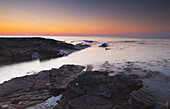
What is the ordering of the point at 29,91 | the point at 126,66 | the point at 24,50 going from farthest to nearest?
the point at 24,50 < the point at 126,66 < the point at 29,91

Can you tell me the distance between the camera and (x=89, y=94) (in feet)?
24.7

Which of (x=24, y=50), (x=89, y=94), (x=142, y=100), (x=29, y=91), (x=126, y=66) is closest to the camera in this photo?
(x=142, y=100)

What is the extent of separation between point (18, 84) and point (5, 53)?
2779cm

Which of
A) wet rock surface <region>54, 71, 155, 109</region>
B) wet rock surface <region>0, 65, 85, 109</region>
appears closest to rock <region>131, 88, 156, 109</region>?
wet rock surface <region>54, 71, 155, 109</region>

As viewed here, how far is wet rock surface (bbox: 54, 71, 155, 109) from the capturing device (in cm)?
689

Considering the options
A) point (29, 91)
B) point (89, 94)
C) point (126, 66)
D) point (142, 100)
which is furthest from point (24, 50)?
point (142, 100)

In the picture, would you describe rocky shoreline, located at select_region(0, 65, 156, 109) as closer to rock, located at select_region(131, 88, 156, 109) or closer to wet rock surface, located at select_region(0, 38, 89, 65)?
rock, located at select_region(131, 88, 156, 109)

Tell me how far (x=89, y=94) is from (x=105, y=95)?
1146 mm

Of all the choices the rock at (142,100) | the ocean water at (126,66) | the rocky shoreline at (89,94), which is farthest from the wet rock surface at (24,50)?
the rock at (142,100)

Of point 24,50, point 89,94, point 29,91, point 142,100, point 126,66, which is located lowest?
point 29,91

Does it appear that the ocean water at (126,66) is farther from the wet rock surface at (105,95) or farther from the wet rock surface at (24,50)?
the wet rock surface at (24,50)

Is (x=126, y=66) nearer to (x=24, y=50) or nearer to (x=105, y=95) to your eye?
(x=105, y=95)

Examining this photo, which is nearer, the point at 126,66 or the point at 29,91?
the point at 29,91

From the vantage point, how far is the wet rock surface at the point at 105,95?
6.89m
